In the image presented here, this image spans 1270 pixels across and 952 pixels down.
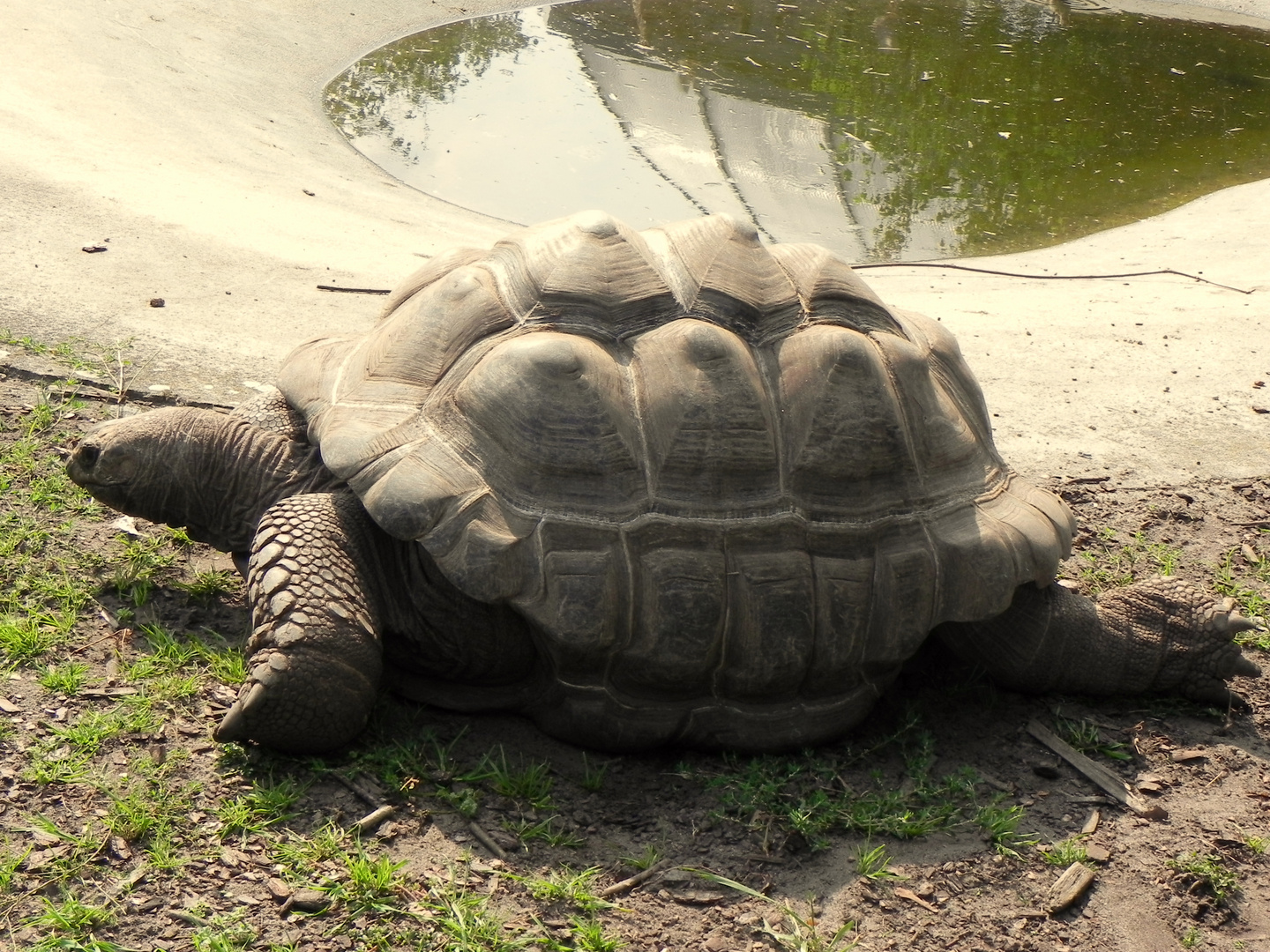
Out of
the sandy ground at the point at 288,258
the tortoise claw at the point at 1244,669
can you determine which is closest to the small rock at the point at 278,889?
the sandy ground at the point at 288,258

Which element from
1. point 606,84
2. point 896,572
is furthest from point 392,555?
point 606,84

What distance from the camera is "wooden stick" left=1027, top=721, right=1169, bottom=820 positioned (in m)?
3.62

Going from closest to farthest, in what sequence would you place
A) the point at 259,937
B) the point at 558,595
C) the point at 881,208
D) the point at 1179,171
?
1. the point at 259,937
2. the point at 558,595
3. the point at 881,208
4. the point at 1179,171

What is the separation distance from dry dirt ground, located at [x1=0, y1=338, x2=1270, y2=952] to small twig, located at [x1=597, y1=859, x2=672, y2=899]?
0.02 m

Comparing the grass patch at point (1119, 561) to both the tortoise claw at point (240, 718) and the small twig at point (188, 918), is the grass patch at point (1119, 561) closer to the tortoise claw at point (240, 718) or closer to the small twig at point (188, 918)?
the tortoise claw at point (240, 718)

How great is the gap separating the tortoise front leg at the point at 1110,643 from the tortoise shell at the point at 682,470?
22cm

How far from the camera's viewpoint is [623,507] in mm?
3467

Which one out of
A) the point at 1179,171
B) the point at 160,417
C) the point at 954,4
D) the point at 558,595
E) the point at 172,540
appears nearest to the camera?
the point at 558,595

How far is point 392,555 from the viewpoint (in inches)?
146

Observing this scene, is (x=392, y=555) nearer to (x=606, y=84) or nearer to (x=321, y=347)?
(x=321, y=347)

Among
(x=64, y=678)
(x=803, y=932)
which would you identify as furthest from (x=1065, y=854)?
(x=64, y=678)

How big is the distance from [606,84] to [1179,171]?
531cm

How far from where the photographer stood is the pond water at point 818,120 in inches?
377

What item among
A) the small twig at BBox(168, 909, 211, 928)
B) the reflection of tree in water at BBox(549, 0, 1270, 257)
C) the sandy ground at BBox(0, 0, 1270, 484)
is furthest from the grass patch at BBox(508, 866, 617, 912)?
the reflection of tree in water at BBox(549, 0, 1270, 257)
